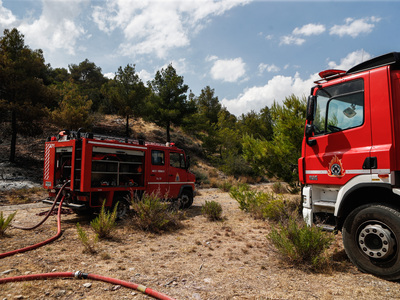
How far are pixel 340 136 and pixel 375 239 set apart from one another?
5.96ft

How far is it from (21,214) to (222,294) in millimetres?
8801

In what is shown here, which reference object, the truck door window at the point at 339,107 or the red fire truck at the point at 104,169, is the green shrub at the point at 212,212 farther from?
the truck door window at the point at 339,107

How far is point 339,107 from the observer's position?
492cm

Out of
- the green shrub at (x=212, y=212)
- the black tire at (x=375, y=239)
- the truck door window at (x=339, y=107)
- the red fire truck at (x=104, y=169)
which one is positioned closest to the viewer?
the black tire at (x=375, y=239)

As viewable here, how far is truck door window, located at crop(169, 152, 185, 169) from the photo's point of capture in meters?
10.2

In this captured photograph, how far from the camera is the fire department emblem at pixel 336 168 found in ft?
15.2

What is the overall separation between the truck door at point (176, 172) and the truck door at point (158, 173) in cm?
32

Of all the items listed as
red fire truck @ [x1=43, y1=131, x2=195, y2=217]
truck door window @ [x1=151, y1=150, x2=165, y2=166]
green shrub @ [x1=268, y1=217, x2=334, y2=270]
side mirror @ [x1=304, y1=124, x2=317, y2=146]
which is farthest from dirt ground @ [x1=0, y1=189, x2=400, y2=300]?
truck door window @ [x1=151, y1=150, x2=165, y2=166]

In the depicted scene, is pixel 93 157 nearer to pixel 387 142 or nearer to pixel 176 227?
pixel 176 227

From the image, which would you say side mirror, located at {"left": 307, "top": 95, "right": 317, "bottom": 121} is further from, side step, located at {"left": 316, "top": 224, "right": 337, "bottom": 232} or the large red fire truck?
side step, located at {"left": 316, "top": 224, "right": 337, "bottom": 232}

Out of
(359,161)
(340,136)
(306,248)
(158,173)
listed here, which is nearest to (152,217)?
(158,173)

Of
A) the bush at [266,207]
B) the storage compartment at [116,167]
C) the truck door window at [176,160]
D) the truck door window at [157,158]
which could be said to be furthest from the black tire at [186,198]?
the storage compartment at [116,167]

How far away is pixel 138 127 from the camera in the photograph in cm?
3603

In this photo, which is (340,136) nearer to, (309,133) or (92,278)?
(309,133)
